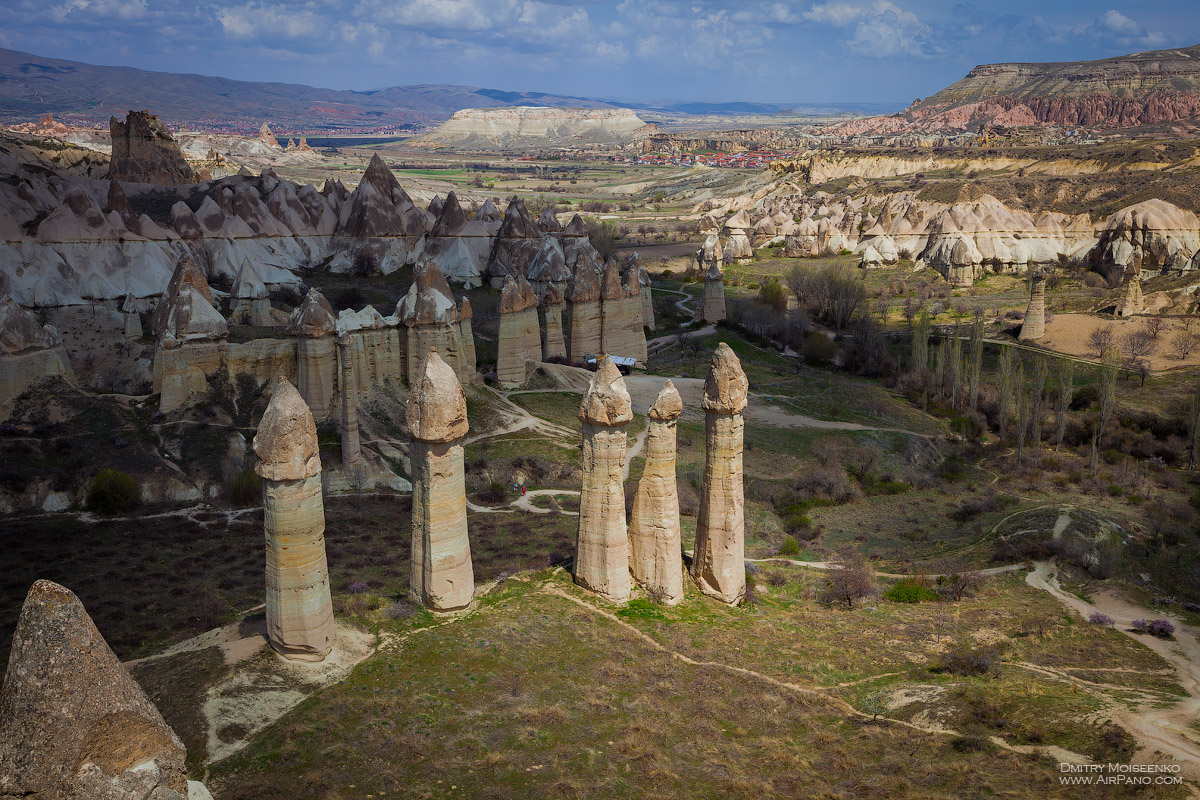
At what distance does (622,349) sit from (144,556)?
3087 centimetres

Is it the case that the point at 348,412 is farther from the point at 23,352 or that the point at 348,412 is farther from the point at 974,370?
the point at 974,370

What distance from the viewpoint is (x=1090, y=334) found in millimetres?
57031

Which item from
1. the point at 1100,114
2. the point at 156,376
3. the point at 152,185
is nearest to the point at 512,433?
the point at 156,376

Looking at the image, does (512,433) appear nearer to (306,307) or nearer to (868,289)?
(306,307)

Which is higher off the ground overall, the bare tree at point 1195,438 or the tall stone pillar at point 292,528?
the tall stone pillar at point 292,528

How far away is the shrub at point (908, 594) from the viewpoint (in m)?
22.6

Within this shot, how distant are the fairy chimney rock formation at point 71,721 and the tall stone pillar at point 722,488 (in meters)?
12.3

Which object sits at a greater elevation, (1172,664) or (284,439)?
(284,439)

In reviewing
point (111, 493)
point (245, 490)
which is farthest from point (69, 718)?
point (245, 490)

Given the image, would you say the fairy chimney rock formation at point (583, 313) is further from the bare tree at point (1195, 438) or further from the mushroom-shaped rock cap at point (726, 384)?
the mushroom-shaped rock cap at point (726, 384)

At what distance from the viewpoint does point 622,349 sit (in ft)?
166

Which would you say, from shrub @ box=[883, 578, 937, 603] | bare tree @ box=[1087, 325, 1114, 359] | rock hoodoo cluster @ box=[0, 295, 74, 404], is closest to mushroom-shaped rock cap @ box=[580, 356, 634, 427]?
shrub @ box=[883, 578, 937, 603]

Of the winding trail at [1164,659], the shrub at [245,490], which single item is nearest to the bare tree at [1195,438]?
the winding trail at [1164,659]

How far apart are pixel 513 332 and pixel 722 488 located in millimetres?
23483
